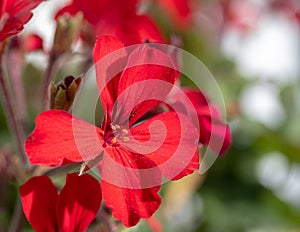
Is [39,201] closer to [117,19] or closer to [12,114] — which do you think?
[12,114]

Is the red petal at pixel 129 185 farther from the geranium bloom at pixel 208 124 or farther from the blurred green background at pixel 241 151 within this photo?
the blurred green background at pixel 241 151

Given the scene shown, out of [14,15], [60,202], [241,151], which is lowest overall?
[241,151]

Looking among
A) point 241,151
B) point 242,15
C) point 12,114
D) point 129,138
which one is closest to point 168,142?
point 129,138

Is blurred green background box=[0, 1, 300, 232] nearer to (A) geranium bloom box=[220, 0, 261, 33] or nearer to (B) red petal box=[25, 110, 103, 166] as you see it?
(A) geranium bloom box=[220, 0, 261, 33]

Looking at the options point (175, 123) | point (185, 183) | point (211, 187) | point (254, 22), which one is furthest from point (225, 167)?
point (175, 123)

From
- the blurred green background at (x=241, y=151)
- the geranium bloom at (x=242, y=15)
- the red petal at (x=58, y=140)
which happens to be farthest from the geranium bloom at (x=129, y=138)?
the geranium bloom at (x=242, y=15)

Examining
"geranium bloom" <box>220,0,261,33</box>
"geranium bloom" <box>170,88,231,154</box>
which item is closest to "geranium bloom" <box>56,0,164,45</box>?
"geranium bloom" <box>170,88,231,154</box>
